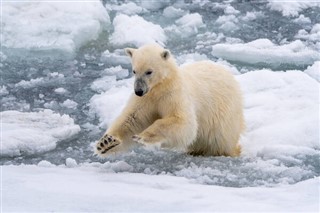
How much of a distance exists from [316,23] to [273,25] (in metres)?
0.55

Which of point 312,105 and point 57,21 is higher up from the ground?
point 57,21

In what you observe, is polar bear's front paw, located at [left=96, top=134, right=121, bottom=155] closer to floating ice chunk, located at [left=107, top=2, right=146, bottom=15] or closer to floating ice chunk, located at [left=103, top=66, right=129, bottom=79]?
floating ice chunk, located at [left=103, top=66, right=129, bottom=79]

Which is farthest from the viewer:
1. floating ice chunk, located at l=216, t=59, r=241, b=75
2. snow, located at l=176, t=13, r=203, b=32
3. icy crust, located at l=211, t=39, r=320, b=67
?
snow, located at l=176, t=13, r=203, b=32

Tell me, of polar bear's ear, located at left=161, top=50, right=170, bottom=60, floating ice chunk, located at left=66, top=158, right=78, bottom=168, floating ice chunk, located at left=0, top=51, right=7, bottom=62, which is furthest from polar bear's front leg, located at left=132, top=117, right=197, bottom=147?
floating ice chunk, located at left=0, top=51, right=7, bottom=62

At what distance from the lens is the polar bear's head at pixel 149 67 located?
402 centimetres

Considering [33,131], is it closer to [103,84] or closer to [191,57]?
[103,84]

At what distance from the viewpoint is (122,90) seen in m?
5.75

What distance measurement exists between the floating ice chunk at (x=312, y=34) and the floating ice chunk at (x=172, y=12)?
1.77 m

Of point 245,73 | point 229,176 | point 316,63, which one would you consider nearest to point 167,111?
point 229,176

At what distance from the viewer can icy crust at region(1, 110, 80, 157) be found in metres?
4.57

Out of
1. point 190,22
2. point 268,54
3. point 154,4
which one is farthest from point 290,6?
point 154,4

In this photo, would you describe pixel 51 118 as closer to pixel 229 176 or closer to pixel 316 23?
pixel 229 176

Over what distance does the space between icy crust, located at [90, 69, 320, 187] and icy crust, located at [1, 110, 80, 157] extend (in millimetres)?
349

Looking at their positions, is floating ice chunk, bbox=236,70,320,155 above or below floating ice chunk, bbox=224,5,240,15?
below
